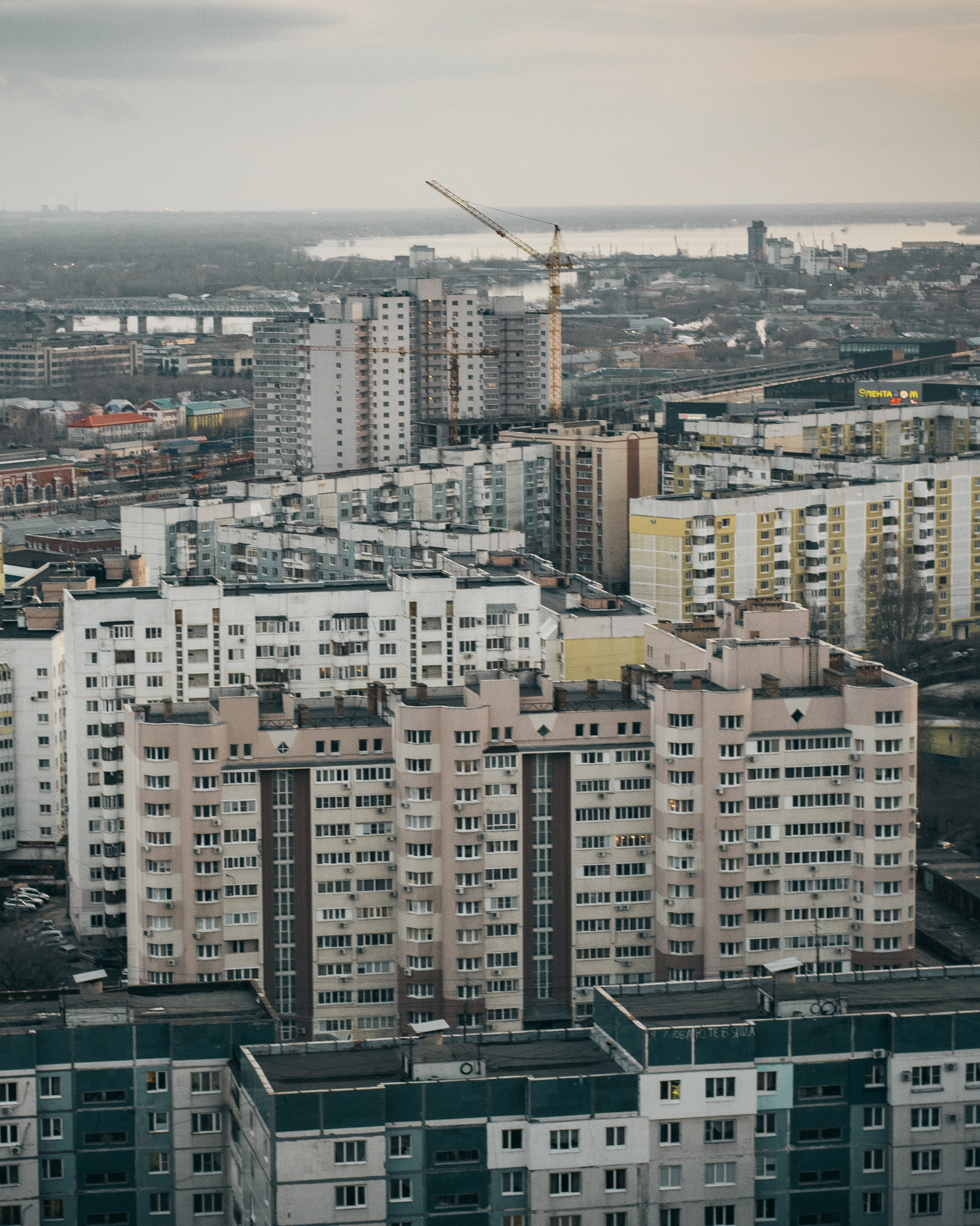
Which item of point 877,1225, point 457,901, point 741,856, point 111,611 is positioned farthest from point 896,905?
point 111,611

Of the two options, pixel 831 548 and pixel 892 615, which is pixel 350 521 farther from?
pixel 892 615

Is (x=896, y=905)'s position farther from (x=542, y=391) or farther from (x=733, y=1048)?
(x=542, y=391)

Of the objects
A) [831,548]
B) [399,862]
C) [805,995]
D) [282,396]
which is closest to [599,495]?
[831,548]

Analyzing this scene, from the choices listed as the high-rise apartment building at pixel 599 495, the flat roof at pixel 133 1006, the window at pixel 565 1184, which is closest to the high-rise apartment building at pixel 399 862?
the flat roof at pixel 133 1006

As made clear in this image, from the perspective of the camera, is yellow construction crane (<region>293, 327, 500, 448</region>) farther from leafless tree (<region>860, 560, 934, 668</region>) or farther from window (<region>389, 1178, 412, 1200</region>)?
window (<region>389, 1178, 412, 1200</region>)

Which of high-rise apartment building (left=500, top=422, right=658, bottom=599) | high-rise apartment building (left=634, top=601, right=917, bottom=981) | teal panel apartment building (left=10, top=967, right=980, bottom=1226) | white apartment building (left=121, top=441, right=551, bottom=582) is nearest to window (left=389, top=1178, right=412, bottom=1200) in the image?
teal panel apartment building (left=10, top=967, right=980, bottom=1226)
